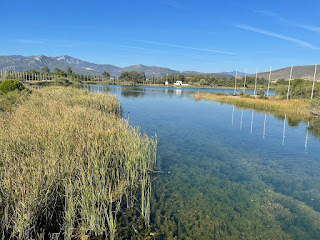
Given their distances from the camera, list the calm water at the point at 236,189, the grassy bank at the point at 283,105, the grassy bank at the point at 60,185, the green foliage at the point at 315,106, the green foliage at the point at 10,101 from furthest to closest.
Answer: the grassy bank at the point at 283,105
the green foliage at the point at 315,106
the green foliage at the point at 10,101
the calm water at the point at 236,189
the grassy bank at the point at 60,185

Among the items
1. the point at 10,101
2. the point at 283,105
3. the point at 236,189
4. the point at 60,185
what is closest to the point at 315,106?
the point at 283,105

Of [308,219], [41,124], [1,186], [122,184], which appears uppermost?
[41,124]

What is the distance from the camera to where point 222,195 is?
4.80m

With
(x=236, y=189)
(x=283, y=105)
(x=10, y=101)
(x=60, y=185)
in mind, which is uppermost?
(x=10, y=101)

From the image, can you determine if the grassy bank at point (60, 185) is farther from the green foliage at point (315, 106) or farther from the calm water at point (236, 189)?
the green foliage at point (315, 106)

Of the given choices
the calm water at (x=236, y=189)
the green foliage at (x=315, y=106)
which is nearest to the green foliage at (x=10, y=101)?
the calm water at (x=236, y=189)

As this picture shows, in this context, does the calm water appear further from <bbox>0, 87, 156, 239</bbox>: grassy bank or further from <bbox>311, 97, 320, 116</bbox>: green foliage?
<bbox>311, 97, 320, 116</bbox>: green foliage

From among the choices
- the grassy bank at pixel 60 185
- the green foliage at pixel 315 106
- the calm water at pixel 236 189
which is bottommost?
the calm water at pixel 236 189

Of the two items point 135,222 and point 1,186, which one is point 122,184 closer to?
point 135,222

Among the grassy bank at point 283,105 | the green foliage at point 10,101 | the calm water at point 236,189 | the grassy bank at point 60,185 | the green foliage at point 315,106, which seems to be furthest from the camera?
the grassy bank at point 283,105

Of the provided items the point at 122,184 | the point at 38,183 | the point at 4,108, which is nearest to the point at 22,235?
the point at 38,183

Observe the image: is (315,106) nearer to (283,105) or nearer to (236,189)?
(283,105)

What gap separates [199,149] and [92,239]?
569 cm

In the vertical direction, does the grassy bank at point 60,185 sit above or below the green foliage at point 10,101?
below
